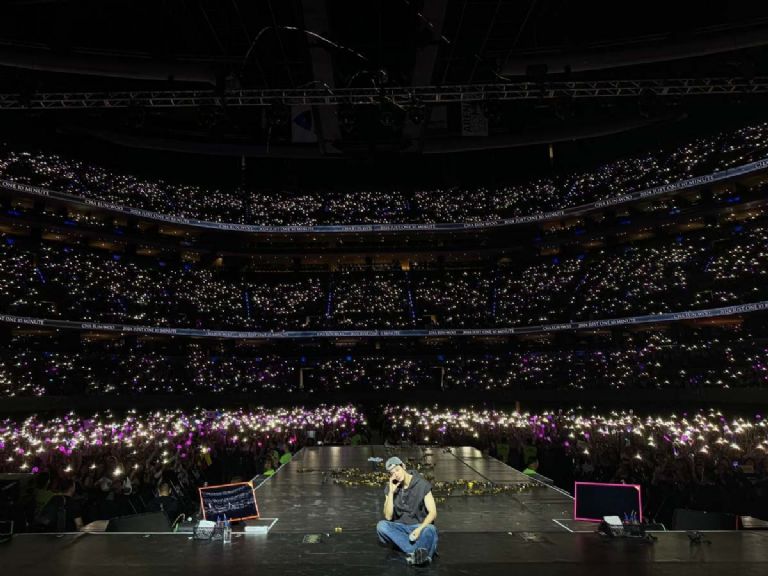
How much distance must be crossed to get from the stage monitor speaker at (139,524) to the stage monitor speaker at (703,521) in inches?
308

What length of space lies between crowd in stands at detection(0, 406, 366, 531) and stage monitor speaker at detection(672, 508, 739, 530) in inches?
341

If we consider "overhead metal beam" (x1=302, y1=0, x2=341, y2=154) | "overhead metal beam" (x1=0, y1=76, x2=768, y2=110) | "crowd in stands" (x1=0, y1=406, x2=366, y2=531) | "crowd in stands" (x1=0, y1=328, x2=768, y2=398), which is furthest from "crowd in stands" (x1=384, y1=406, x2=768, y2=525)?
"overhead metal beam" (x1=302, y1=0, x2=341, y2=154)

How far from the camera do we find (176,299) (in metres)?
39.2

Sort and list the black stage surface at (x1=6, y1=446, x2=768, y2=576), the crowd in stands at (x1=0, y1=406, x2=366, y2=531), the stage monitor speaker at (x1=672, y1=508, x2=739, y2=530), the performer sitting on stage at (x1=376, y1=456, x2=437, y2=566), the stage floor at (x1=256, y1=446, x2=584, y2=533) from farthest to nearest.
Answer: the crowd in stands at (x1=0, y1=406, x2=366, y2=531)
the stage floor at (x1=256, y1=446, x2=584, y2=533)
the stage monitor speaker at (x1=672, y1=508, x2=739, y2=530)
the performer sitting on stage at (x1=376, y1=456, x2=437, y2=566)
the black stage surface at (x1=6, y1=446, x2=768, y2=576)

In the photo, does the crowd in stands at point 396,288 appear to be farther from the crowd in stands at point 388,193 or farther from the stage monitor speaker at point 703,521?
the stage monitor speaker at point 703,521

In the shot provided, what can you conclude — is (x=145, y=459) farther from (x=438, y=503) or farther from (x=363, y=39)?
(x=363, y=39)

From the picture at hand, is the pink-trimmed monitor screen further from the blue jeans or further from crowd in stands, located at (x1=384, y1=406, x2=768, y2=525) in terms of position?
the blue jeans

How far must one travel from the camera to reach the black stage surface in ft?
20.9

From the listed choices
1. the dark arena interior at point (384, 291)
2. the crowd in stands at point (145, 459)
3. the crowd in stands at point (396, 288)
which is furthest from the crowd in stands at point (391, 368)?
the crowd in stands at point (145, 459)

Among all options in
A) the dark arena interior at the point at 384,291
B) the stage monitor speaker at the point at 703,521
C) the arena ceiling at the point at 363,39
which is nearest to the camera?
the stage monitor speaker at the point at 703,521

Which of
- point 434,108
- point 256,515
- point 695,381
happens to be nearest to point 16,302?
point 434,108

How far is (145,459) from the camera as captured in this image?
14961mm

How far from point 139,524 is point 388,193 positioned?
4288 cm

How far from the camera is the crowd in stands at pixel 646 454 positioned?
1025 centimetres
